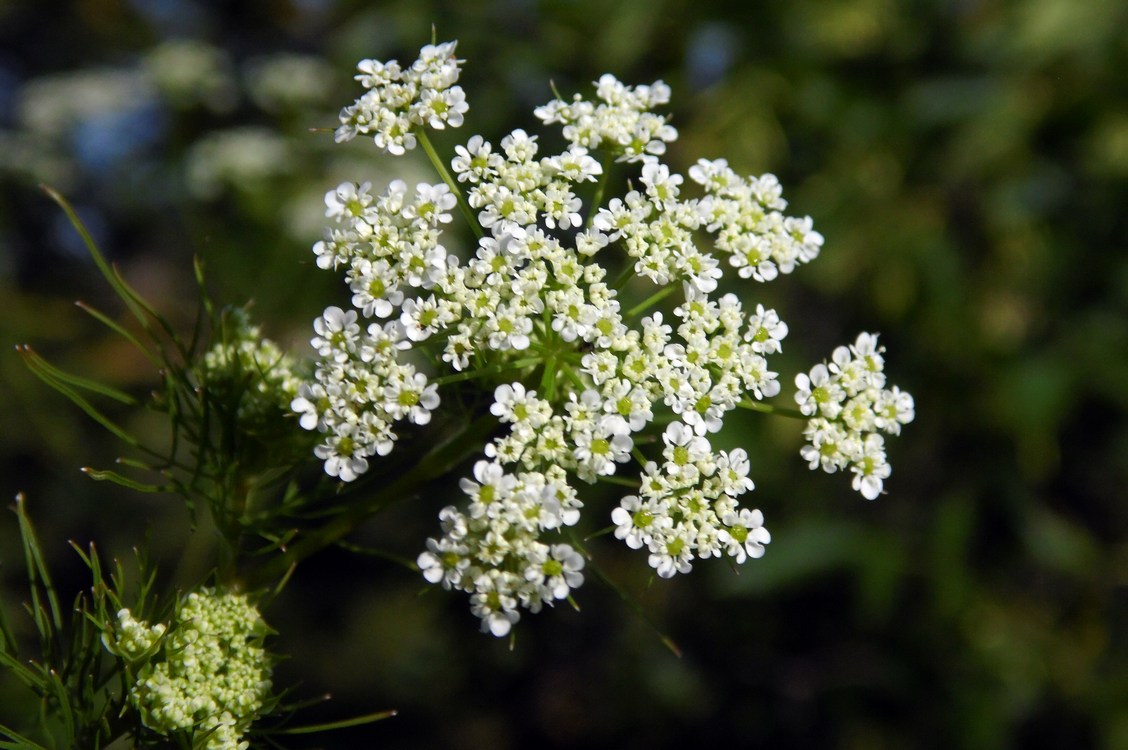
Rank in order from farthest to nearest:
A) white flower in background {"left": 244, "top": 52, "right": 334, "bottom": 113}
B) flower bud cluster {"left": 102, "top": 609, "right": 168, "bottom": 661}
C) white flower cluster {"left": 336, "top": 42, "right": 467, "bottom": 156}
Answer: white flower in background {"left": 244, "top": 52, "right": 334, "bottom": 113}
white flower cluster {"left": 336, "top": 42, "right": 467, "bottom": 156}
flower bud cluster {"left": 102, "top": 609, "right": 168, "bottom": 661}

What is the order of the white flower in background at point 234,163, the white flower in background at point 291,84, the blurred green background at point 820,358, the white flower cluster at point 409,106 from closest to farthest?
the white flower cluster at point 409,106 → the blurred green background at point 820,358 → the white flower in background at point 234,163 → the white flower in background at point 291,84

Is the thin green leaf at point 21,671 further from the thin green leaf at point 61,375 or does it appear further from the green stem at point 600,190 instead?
the green stem at point 600,190

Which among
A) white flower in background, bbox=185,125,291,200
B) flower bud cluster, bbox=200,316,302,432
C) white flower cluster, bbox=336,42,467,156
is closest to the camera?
white flower cluster, bbox=336,42,467,156

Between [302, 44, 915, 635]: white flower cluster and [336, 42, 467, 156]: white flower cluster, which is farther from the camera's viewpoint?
[336, 42, 467, 156]: white flower cluster

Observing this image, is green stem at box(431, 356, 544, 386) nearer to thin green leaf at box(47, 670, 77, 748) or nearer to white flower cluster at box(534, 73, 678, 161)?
white flower cluster at box(534, 73, 678, 161)

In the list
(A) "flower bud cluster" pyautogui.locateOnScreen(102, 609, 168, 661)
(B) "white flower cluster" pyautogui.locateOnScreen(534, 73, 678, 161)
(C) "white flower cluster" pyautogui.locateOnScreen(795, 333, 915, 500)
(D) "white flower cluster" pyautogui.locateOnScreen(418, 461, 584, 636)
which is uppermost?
(B) "white flower cluster" pyautogui.locateOnScreen(534, 73, 678, 161)

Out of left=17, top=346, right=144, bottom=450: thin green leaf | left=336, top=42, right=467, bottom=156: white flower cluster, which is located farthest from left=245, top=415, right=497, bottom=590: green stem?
left=336, top=42, right=467, bottom=156: white flower cluster

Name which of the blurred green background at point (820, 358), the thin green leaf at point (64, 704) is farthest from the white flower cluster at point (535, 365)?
the blurred green background at point (820, 358)
